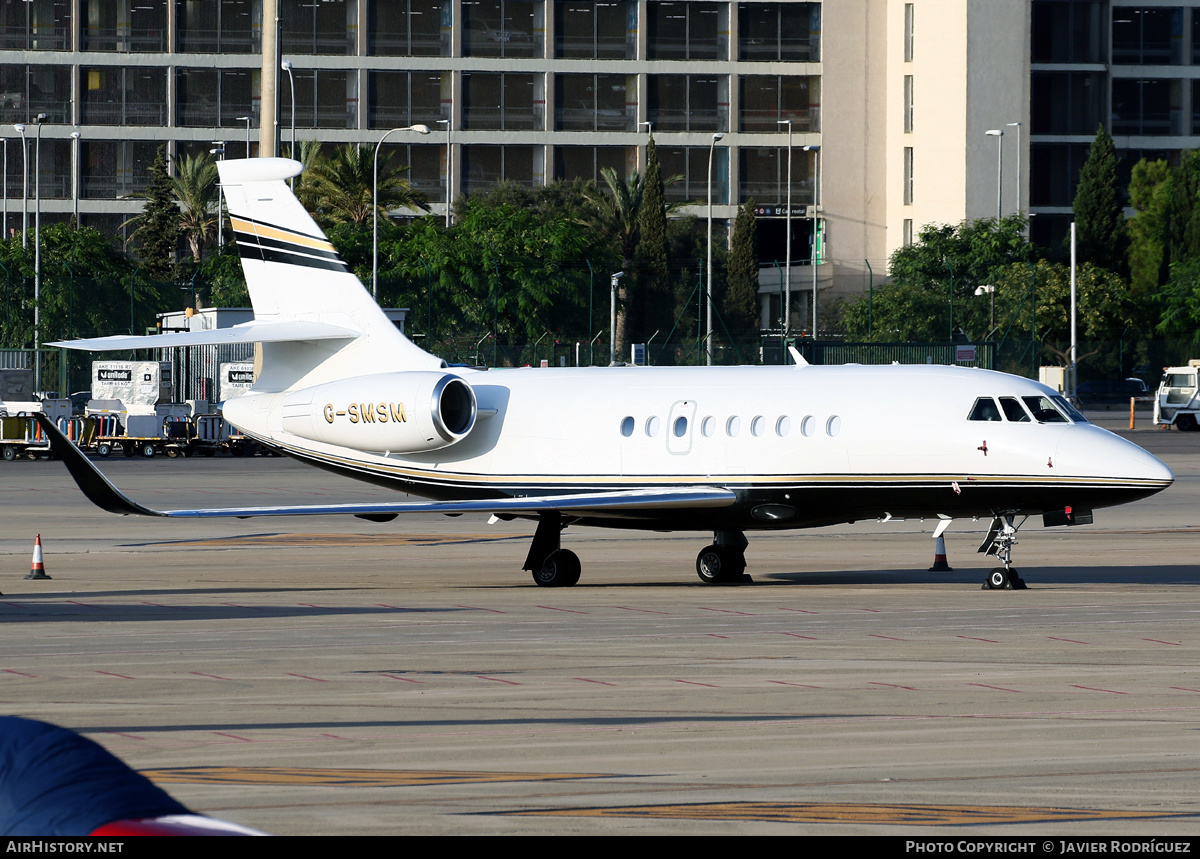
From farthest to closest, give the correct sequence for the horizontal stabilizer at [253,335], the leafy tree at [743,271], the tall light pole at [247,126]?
the tall light pole at [247,126] < the leafy tree at [743,271] < the horizontal stabilizer at [253,335]

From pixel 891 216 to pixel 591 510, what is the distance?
80669 mm

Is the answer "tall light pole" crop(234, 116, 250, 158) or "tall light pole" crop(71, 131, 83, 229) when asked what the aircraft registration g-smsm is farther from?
"tall light pole" crop(71, 131, 83, 229)

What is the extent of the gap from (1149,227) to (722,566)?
84.4 metres

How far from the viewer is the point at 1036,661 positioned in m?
14.6

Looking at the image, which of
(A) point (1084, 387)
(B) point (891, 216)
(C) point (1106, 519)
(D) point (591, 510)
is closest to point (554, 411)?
(D) point (591, 510)

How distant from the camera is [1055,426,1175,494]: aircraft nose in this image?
63.3ft

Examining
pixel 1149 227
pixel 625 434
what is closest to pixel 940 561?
pixel 625 434

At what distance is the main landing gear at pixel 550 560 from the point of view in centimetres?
2192

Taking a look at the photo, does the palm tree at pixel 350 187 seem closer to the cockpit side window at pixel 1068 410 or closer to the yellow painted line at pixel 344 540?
the yellow painted line at pixel 344 540

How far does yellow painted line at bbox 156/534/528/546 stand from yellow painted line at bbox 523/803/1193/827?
20253 millimetres

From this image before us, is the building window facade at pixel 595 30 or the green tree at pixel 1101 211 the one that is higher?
the building window facade at pixel 595 30

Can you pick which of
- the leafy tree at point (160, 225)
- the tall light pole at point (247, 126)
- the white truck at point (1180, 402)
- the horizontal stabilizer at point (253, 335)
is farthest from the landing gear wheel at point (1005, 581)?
the tall light pole at point (247, 126)

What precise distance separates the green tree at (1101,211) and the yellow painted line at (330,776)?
88.7 metres

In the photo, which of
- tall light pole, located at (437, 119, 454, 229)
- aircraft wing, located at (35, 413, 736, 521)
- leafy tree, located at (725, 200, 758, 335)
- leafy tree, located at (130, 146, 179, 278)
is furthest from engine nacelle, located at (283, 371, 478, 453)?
tall light pole, located at (437, 119, 454, 229)
